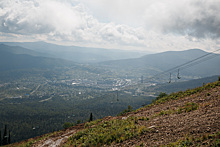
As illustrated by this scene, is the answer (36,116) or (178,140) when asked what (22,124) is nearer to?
(36,116)

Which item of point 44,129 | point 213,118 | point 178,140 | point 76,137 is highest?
point 213,118

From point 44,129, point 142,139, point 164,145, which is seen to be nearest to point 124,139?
point 142,139

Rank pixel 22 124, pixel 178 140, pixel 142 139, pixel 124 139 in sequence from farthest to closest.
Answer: pixel 22 124 → pixel 124 139 → pixel 142 139 → pixel 178 140

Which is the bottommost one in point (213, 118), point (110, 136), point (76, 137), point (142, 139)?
point (76, 137)

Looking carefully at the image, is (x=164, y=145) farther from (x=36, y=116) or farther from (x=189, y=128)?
(x=36, y=116)

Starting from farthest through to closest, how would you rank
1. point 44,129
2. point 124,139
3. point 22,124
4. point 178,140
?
1. point 22,124
2. point 44,129
3. point 124,139
4. point 178,140

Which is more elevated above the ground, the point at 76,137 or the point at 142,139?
the point at 142,139

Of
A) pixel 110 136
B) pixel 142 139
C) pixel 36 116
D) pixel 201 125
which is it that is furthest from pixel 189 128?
pixel 36 116

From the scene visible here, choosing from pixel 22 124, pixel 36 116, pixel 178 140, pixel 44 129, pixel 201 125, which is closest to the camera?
pixel 178 140

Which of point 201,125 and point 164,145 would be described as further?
point 201,125
